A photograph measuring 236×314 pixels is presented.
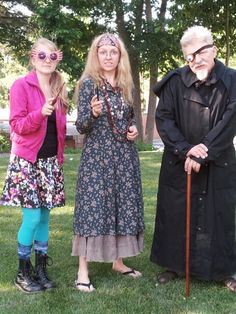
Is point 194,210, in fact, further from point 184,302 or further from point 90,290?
point 90,290

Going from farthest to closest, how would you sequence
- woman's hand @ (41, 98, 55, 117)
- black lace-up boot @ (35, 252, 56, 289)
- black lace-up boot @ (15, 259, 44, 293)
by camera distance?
black lace-up boot @ (35, 252, 56, 289) → black lace-up boot @ (15, 259, 44, 293) → woman's hand @ (41, 98, 55, 117)

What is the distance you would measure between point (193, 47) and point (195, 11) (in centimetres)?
1404

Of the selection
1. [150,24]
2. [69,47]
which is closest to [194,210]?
[69,47]

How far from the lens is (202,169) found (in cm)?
398

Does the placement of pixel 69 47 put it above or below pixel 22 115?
above

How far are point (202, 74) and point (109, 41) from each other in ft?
2.45

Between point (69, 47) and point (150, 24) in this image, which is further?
point (150, 24)

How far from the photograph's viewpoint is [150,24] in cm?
1719

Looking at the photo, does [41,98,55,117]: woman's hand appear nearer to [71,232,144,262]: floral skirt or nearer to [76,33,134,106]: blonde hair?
[76,33,134,106]: blonde hair

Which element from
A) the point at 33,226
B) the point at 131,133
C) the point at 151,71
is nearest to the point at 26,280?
the point at 33,226

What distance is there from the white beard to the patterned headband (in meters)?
0.65

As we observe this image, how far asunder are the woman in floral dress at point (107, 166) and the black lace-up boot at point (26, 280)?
12.9 inches

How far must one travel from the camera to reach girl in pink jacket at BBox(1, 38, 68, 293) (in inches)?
147

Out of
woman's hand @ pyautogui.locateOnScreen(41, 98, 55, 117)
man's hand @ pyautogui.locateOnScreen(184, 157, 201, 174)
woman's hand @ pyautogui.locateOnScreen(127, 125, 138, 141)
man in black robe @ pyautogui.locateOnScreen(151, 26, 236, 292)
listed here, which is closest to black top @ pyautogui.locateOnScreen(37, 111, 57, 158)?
woman's hand @ pyautogui.locateOnScreen(41, 98, 55, 117)
